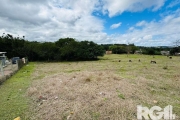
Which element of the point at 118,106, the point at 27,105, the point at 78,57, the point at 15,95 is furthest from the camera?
the point at 78,57

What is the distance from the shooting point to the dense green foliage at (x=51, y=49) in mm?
17859

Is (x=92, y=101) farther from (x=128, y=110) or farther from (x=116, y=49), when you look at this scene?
(x=116, y=49)

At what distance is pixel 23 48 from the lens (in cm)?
1806

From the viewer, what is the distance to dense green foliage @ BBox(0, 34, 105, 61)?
1786 centimetres

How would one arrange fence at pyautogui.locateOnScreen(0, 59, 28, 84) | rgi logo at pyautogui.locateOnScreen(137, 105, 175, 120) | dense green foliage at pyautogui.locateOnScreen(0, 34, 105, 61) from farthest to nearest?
dense green foliage at pyautogui.locateOnScreen(0, 34, 105, 61), fence at pyautogui.locateOnScreen(0, 59, 28, 84), rgi logo at pyautogui.locateOnScreen(137, 105, 175, 120)

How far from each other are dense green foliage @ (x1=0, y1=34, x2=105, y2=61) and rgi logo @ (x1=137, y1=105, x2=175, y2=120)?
51.8 ft

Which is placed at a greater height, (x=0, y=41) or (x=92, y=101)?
(x=0, y=41)

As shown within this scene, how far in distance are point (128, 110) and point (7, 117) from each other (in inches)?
107

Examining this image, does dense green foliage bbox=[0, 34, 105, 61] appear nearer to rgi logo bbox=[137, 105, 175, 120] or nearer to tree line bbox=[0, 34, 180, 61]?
tree line bbox=[0, 34, 180, 61]

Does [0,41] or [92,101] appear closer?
[92,101]

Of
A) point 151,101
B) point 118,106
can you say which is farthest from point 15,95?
point 151,101

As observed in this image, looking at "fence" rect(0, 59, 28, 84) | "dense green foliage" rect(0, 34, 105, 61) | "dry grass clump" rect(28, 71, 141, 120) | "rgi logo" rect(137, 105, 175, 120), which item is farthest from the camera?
"dense green foliage" rect(0, 34, 105, 61)

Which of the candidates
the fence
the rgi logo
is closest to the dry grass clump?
the rgi logo

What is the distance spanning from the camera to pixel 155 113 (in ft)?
9.29
